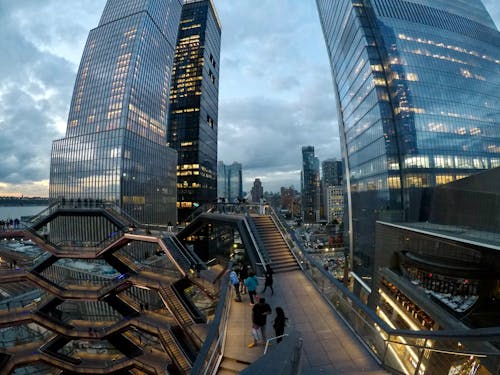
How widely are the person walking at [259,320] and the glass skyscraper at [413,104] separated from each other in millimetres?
30632

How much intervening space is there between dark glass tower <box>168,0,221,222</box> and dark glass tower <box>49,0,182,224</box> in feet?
45.3

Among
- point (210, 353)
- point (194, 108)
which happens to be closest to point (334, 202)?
point (194, 108)

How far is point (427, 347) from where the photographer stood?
5324 mm

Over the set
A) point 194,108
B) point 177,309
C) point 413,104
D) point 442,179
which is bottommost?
point 177,309

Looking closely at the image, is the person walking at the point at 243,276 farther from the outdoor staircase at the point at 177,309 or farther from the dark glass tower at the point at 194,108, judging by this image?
the dark glass tower at the point at 194,108

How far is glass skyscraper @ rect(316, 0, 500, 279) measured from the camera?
37.9 m

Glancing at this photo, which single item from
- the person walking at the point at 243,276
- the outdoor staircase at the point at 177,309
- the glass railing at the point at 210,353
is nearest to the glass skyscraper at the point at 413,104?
the outdoor staircase at the point at 177,309

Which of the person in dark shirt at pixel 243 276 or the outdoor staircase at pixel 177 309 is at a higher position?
the person in dark shirt at pixel 243 276

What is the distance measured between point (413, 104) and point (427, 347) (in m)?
42.1

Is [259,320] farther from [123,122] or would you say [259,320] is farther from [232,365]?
[123,122]

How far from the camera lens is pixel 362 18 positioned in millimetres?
43031

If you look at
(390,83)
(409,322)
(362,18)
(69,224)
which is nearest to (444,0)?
(362,18)

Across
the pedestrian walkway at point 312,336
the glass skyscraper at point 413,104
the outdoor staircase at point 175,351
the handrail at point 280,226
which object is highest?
the glass skyscraper at point 413,104

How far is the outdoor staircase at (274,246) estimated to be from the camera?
1493cm
